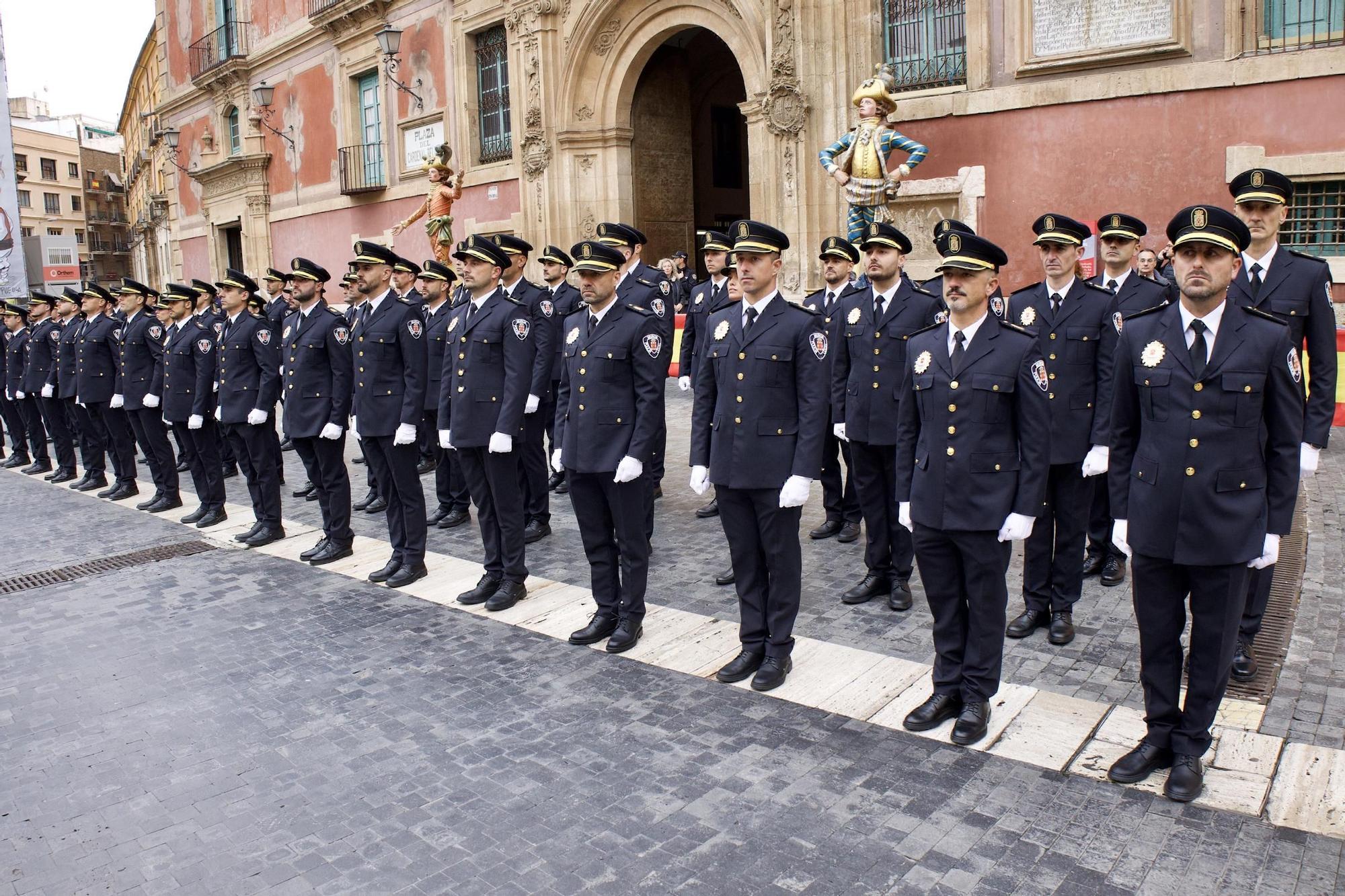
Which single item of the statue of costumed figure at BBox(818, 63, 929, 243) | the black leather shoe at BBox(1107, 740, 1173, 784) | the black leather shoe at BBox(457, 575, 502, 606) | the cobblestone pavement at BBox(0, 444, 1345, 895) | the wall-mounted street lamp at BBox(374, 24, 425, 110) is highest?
the wall-mounted street lamp at BBox(374, 24, 425, 110)

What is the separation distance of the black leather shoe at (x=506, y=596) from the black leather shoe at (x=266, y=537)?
116 inches

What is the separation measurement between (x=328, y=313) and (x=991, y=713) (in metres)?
5.84

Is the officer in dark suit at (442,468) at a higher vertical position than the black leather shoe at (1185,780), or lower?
higher

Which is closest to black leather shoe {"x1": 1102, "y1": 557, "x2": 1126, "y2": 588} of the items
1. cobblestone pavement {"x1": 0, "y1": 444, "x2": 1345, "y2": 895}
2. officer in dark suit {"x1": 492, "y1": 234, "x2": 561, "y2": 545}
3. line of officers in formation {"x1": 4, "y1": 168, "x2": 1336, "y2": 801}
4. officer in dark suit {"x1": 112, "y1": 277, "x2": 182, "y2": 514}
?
line of officers in formation {"x1": 4, "y1": 168, "x2": 1336, "y2": 801}

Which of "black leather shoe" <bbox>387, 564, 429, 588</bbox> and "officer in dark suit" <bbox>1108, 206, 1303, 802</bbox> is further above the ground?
"officer in dark suit" <bbox>1108, 206, 1303, 802</bbox>

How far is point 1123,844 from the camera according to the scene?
11.6 feet

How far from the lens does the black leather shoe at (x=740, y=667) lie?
518cm

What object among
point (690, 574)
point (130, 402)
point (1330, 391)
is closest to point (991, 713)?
point (1330, 391)

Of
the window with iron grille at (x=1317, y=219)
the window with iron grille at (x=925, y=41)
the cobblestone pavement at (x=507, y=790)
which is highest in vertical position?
the window with iron grille at (x=925, y=41)

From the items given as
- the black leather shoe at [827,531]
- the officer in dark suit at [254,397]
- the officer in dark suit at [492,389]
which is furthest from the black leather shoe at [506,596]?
the officer in dark suit at [254,397]

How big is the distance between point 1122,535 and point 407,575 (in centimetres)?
490

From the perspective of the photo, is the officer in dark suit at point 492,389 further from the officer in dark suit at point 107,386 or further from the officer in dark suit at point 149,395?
the officer in dark suit at point 107,386

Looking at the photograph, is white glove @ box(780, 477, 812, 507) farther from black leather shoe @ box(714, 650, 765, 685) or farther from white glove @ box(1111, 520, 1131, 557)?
white glove @ box(1111, 520, 1131, 557)

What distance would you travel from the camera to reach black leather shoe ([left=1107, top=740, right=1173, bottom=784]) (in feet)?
13.0
